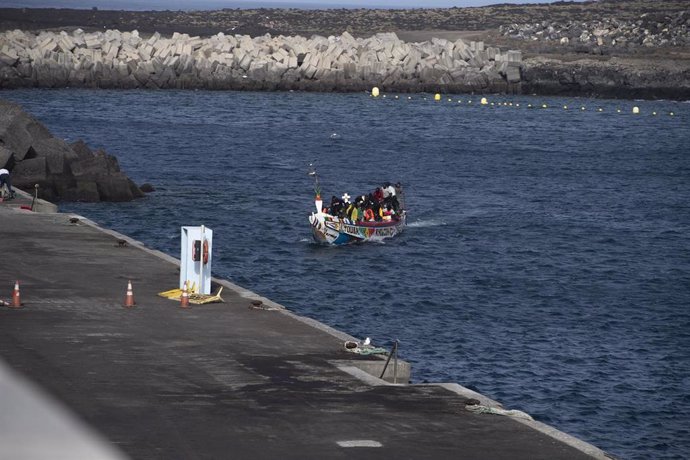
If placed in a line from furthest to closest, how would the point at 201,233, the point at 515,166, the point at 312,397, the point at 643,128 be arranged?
the point at 643,128 → the point at 515,166 → the point at 201,233 → the point at 312,397

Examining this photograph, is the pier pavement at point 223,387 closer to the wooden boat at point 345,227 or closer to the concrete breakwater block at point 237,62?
the wooden boat at point 345,227

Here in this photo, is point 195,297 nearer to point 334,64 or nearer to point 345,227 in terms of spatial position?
point 345,227

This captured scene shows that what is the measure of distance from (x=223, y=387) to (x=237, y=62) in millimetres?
116259

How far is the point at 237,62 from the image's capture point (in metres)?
129

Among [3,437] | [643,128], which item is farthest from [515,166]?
[3,437]

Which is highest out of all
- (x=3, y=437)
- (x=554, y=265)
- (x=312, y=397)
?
(x=3, y=437)

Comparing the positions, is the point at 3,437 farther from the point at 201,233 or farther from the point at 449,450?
the point at 201,233

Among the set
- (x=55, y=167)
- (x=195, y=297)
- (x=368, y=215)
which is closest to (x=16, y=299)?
(x=195, y=297)

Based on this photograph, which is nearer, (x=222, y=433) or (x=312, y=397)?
(x=222, y=433)

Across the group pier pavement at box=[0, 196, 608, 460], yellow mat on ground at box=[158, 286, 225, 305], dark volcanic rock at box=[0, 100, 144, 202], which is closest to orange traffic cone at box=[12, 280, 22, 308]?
pier pavement at box=[0, 196, 608, 460]

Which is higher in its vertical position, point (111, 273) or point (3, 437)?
point (3, 437)

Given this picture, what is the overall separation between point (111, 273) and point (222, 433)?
42.8 feet

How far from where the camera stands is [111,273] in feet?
83.0

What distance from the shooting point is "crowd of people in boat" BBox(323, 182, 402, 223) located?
148 ft
